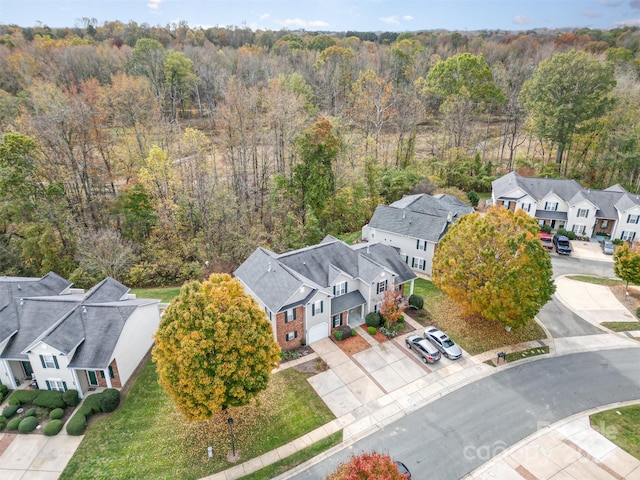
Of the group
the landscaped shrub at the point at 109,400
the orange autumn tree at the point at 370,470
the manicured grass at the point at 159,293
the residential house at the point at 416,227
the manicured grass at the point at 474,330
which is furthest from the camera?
the residential house at the point at 416,227

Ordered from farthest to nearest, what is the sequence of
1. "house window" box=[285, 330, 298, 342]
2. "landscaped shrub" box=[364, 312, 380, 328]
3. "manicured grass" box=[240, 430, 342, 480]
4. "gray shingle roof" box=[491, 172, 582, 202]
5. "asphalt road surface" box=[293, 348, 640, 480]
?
1. "gray shingle roof" box=[491, 172, 582, 202]
2. "landscaped shrub" box=[364, 312, 380, 328]
3. "house window" box=[285, 330, 298, 342]
4. "asphalt road surface" box=[293, 348, 640, 480]
5. "manicured grass" box=[240, 430, 342, 480]

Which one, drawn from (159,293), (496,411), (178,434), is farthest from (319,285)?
(159,293)

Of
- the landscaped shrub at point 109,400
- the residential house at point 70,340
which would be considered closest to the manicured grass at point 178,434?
the landscaped shrub at point 109,400

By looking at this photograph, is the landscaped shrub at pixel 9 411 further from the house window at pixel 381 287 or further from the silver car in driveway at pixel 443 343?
the silver car in driveway at pixel 443 343

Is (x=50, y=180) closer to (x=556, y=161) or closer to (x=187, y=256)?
(x=187, y=256)

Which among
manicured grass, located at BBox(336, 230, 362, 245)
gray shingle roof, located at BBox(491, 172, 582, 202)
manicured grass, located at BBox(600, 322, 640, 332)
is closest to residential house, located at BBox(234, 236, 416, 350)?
manicured grass, located at BBox(336, 230, 362, 245)

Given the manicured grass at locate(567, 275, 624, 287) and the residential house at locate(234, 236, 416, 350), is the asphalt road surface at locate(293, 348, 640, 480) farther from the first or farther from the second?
the manicured grass at locate(567, 275, 624, 287)
